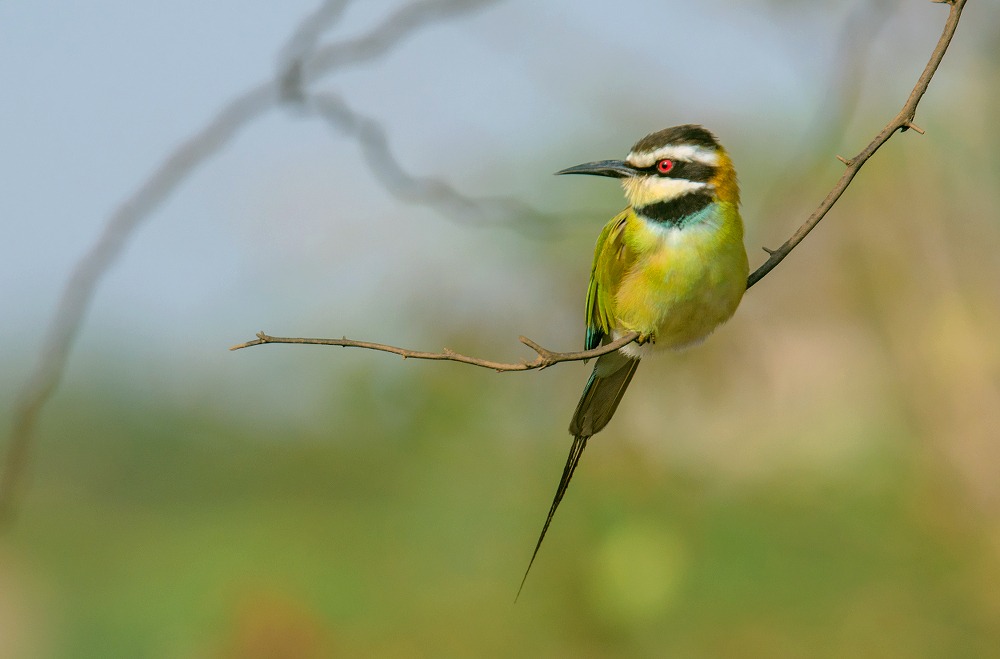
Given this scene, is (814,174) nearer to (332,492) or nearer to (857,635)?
(857,635)

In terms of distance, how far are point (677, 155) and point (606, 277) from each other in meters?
0.35

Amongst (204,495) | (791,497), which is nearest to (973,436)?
(791,497)

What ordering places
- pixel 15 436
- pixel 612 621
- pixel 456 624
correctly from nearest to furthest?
pixel 15 436 → pixel 612 621 → pixel 456 624

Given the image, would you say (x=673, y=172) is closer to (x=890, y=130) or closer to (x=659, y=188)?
(x=659, y=188)

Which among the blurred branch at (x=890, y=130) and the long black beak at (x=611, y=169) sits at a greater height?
the blurred branch at (x=890, y=130)

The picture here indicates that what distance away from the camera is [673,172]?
2514mm

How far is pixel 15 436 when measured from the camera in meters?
2.20

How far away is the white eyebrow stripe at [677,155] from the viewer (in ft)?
8.21

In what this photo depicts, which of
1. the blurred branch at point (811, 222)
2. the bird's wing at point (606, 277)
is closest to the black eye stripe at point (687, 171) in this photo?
the bird's wing at point (606, 277)

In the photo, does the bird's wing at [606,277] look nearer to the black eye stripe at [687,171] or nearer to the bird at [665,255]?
the bird at [665,255]

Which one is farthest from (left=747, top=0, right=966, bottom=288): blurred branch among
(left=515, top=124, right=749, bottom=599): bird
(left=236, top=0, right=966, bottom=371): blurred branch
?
(left=515, top=124, right=749, bottom=599): bird

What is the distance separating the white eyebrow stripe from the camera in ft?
8.21

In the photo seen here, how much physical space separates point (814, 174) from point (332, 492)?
16.7 ft

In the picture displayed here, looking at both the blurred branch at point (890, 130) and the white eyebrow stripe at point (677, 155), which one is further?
the white eyebrow stripe at point (677, 155)
